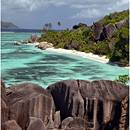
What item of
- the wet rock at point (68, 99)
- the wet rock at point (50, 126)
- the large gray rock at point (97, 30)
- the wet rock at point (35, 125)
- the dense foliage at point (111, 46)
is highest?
the large gray rock at point (97, 30)

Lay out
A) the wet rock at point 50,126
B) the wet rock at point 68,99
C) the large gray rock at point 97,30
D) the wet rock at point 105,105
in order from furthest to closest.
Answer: the large gray rock at point 97,30 → the wet rock at point 68,99 → the wet rock at point 105,105 → the wet rock at point 50,126

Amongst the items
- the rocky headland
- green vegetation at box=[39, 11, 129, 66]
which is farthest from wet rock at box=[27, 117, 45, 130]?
green vegetation at box=[39, 11, 129, 66]

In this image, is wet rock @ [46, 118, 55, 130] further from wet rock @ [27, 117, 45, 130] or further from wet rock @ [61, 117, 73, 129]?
wet rock @ [27, 117, 45, 130]

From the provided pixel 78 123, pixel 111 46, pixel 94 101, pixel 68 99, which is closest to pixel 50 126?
pixel 78 123

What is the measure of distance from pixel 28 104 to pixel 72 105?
202 centimetres

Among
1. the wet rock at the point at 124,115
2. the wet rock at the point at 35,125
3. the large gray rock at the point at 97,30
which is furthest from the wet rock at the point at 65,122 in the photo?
the large gray rock at the point at 97,30

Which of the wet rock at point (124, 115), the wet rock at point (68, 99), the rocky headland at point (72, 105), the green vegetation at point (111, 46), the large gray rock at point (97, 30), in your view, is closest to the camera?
the rocky headland at point (72, 105)

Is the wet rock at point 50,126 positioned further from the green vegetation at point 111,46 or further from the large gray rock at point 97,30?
the large gray rock at point 97,30

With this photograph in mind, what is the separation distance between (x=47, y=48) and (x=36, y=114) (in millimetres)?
68126

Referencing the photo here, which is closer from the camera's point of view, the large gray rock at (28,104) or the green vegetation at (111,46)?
the large gray rock at (28,104)

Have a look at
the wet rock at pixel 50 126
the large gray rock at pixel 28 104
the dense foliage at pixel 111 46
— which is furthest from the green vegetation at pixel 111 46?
the wet rock at pixel 50 126

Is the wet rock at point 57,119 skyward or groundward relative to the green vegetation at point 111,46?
groundward

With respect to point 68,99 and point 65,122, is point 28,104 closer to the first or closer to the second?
point 65,122

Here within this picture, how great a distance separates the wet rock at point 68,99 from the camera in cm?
965
